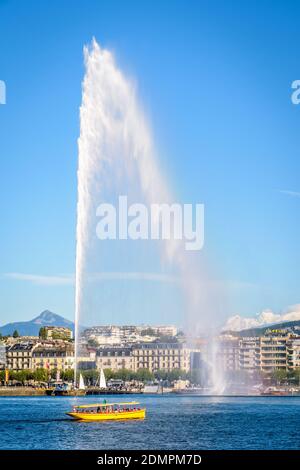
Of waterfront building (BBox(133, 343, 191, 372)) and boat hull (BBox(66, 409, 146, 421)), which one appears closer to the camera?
boat hull (BBox(66, 409, 146, 421))

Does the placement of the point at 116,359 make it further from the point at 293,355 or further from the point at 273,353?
the point at 293,355

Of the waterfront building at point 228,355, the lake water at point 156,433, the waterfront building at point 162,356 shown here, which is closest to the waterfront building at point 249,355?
the waterfront building at point 228,355

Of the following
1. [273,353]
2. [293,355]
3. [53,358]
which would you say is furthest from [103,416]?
[293,355]

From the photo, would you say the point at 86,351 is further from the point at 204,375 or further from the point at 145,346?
the point at 204,375

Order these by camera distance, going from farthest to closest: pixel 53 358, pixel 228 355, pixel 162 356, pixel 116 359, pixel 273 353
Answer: pixel 116 359 < pixel 162 356 < pixel 53 358 < pixel 273 353 < pixel 228 355

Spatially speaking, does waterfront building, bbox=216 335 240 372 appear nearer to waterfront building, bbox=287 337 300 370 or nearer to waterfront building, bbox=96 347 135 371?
waterfront building, bbox=287 337 300 370

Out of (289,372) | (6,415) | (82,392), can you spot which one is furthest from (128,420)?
(289,372)

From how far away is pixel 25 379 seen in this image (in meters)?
123

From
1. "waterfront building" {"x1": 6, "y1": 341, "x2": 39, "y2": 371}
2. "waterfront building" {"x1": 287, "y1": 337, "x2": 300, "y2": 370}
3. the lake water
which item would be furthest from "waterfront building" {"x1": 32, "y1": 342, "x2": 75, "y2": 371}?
the lake water

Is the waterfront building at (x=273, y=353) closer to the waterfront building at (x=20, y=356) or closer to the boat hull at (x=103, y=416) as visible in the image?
the waterfront building at (x=20, y=356)

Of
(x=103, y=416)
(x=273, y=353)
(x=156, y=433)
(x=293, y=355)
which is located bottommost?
(x=156, y=433)

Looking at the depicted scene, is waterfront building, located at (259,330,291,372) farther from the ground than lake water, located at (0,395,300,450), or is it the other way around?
waterfront building, located at (259,330,291,372)

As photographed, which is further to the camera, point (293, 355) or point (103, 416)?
point (293, 355)
